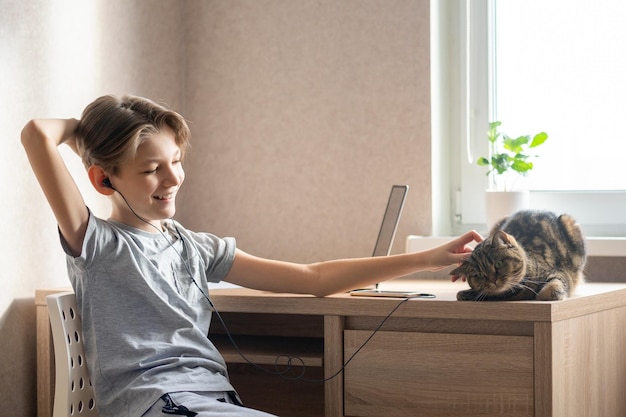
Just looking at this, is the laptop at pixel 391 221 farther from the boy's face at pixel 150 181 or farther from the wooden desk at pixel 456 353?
the boy's face at pixel 150 181

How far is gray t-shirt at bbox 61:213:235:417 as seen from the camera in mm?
1324

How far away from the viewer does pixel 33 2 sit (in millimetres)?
1682

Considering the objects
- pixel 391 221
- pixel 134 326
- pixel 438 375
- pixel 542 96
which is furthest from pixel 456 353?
pixel 542 96

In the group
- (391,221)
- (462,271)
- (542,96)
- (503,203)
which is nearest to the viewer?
(462,271)

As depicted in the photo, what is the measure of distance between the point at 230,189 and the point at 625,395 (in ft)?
3.57

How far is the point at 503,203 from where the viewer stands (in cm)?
195

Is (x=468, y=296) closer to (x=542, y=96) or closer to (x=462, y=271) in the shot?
(x=462, y=271)

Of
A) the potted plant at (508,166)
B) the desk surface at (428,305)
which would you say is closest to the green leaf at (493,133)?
the potted plant at (508,166)

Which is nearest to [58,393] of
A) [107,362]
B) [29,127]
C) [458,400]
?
[107,362]

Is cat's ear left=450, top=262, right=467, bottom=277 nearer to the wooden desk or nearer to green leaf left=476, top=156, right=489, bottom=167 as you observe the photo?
the wooden desk

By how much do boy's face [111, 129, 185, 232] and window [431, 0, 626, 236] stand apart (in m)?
0.84

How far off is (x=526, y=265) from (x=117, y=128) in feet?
2.36

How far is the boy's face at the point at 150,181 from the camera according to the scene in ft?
4.58

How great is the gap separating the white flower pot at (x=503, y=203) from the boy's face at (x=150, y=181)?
2.74 ft
